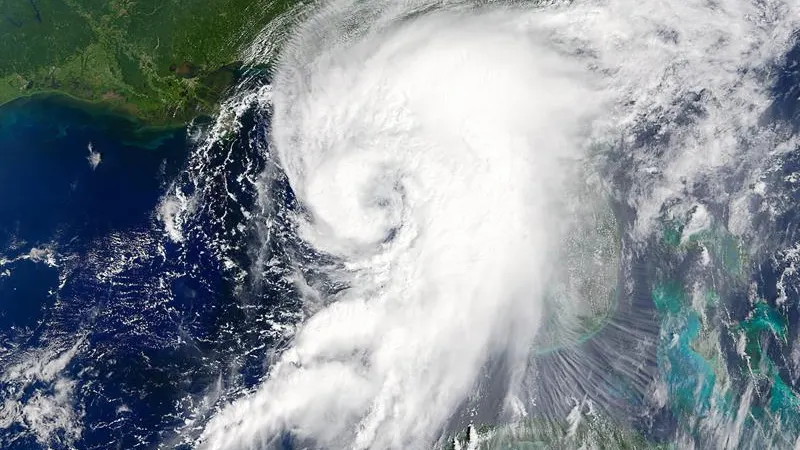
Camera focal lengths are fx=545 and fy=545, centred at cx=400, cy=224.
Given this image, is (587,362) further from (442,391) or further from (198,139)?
(198,139)

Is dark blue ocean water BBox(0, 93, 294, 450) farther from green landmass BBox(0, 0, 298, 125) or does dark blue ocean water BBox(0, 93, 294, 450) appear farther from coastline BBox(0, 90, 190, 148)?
green landmass BBox(0, 0, 298, 125)


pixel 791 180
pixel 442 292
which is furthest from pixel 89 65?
pixel 791 180

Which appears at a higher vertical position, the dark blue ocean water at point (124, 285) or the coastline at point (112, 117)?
the coastline at point (112, 117)

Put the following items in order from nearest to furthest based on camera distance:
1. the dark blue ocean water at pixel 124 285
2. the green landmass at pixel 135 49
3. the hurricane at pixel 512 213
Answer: the hurricane at pixel 512 213 < the dark blue ocean water at pixel 124 285 < the green landmass at pixel 135 49

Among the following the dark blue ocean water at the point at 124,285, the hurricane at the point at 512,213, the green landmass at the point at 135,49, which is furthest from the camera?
the green landmass at the point at 135,49

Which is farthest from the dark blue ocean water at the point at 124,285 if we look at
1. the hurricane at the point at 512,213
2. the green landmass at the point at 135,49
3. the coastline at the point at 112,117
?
the hurricane at the point at 512,213

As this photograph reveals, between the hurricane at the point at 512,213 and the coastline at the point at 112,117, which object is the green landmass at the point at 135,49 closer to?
the coastline at the point at 112,117

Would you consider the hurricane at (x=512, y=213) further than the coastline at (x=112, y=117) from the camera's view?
No
